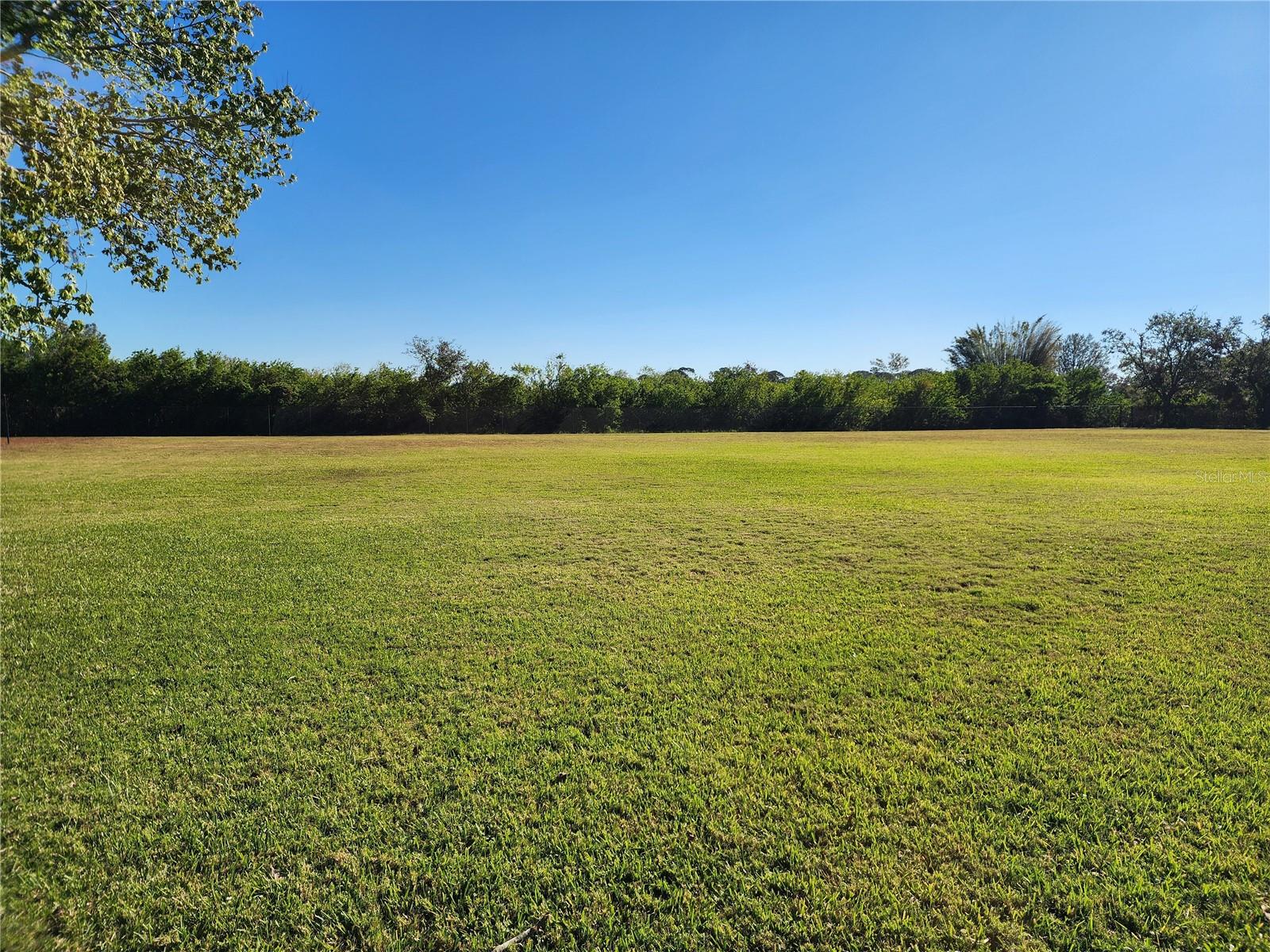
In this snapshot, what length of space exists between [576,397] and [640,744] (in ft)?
114

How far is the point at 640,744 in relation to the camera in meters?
2.74

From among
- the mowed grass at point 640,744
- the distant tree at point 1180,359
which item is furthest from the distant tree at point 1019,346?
the mowed grass at point 640,744

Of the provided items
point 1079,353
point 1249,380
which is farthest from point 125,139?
point 1079,353

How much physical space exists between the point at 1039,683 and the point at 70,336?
4035 cm

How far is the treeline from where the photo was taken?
1195 inches

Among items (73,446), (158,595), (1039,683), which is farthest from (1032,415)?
(73,446)

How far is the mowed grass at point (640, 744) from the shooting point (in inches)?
73.2

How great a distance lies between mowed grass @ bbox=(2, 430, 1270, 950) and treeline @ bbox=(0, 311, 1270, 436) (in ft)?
97.5

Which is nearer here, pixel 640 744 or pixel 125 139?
pixel 640 744

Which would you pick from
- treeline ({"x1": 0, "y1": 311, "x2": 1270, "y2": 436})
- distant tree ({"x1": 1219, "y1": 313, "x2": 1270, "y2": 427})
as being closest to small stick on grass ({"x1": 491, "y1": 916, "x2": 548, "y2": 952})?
treeline ({"x1": 0, "y1": 311, "x2": 1270, "y2": 436})

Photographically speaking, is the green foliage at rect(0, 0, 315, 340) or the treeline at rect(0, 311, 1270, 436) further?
the treeline at rect(0, 311, 1270, 436)

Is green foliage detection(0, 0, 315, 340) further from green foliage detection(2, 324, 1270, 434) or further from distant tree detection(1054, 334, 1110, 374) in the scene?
distant tree detection(1054, 334, 1110, 374)

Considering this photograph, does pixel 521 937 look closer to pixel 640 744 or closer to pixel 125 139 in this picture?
pixel 640 744

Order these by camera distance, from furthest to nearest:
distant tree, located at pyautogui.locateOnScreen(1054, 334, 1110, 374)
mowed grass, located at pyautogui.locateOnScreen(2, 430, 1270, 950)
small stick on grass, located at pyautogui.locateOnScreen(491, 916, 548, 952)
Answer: distant tree, located at pyautogui.locateOnScreen(1054, 334, 1110, 374) → mowed grass, located at pyautogui.locateOnScreen(2, 430, 1270, 950) → small stick on grass, located at pyautogui.locateOnScreen(491, 916, 548, 952)
